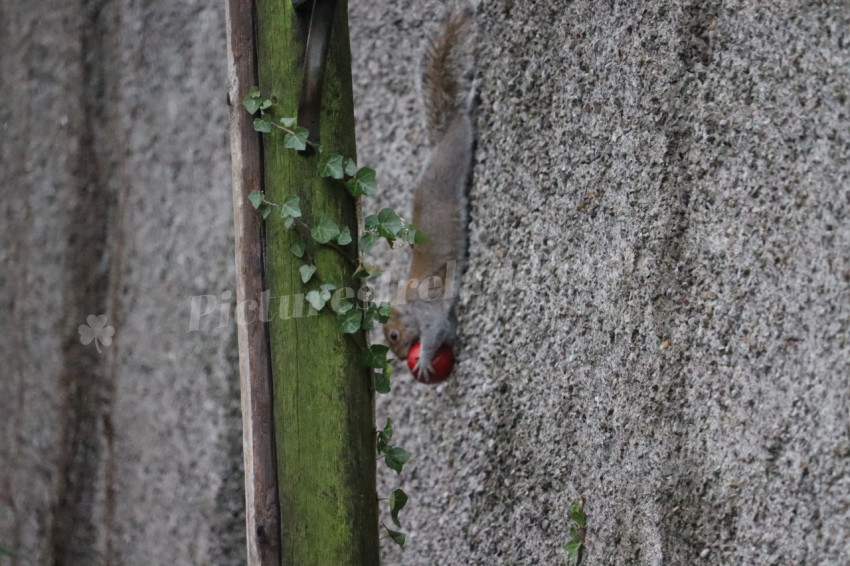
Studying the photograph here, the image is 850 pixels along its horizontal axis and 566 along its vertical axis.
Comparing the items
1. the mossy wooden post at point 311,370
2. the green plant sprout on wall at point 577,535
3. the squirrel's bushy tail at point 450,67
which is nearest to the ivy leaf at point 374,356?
the mossy wooden post at point 311,370

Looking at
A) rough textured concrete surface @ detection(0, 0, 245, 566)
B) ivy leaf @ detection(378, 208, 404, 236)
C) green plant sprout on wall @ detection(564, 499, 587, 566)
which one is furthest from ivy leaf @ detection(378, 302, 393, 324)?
rough textured concrete surface @ detection(0, 0, 245, 566)

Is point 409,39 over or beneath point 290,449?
over

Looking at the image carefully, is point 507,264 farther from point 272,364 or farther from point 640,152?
point 272,364

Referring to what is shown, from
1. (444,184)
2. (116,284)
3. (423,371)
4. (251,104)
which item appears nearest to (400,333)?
(423,371)

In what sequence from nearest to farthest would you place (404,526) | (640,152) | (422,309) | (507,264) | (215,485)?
1. (640,152)
2. (507,264)
3. (404,526)
4. (422,309)
5. (215,485)

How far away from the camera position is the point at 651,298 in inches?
59.7

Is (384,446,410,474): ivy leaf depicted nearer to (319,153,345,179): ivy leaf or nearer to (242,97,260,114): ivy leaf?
(319,153,345,179): ivy leaf

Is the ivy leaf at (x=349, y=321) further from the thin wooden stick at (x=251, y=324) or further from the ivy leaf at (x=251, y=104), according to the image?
the ivy leaf at (x=251, y=104)

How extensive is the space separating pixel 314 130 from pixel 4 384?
2.00 metres

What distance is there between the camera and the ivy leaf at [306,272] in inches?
54.3

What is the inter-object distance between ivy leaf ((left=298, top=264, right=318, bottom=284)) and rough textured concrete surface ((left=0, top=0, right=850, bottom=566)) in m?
0.58

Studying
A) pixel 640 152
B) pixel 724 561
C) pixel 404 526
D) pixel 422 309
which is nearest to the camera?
pixel 724 561


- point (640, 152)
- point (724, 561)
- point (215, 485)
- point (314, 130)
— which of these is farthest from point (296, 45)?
point (215, 485)

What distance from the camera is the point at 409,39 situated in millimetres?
2461
